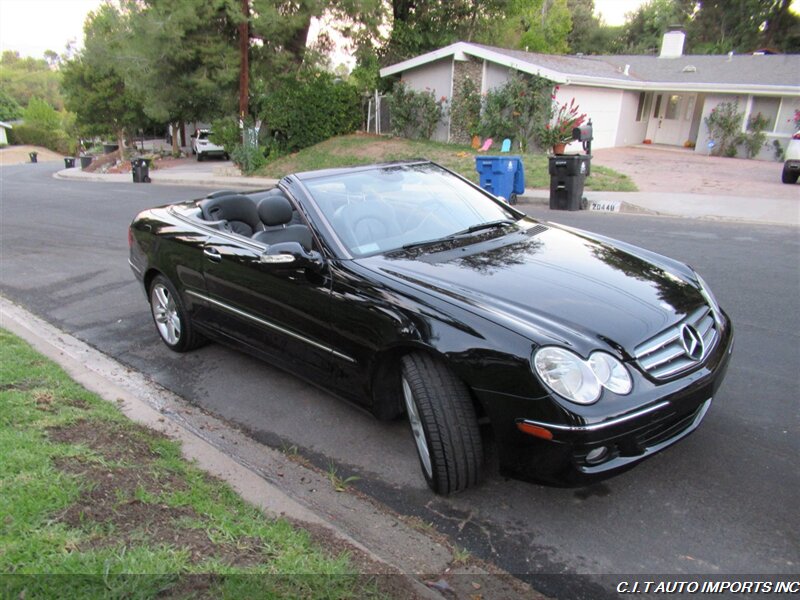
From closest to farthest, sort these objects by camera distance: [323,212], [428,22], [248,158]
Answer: [323,212] < [248,158] < [428,22]

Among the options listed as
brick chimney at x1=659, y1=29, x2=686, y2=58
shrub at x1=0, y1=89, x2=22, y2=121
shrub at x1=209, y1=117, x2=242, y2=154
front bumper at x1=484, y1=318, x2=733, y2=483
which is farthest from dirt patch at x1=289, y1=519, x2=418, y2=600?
shrub at x1=0, y1=89, x2=22, y2=121

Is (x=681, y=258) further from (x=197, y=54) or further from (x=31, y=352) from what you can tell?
(x=197, y=54)

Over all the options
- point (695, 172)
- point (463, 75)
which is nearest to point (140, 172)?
point (463, 75)

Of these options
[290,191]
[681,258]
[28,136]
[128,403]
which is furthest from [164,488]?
[28,136]

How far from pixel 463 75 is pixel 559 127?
14.8ft

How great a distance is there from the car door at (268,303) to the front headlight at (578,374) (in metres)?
1.37

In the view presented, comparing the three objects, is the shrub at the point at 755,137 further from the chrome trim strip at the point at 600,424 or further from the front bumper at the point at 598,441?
the chrome trim strip at the point at 600,424

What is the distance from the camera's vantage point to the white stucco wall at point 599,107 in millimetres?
22312

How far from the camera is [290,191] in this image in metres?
4.01

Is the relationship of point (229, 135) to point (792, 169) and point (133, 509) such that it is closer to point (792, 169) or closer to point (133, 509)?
point (792, 169)

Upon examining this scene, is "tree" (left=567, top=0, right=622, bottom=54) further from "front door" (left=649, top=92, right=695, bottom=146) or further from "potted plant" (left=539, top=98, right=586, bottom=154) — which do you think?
"potted plant" (left=539, top=98, right=586, bottom=154)

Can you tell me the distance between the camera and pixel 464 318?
280cm

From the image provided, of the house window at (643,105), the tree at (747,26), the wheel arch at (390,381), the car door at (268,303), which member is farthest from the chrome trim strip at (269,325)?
the tree at (747,26)

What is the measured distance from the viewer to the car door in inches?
140
